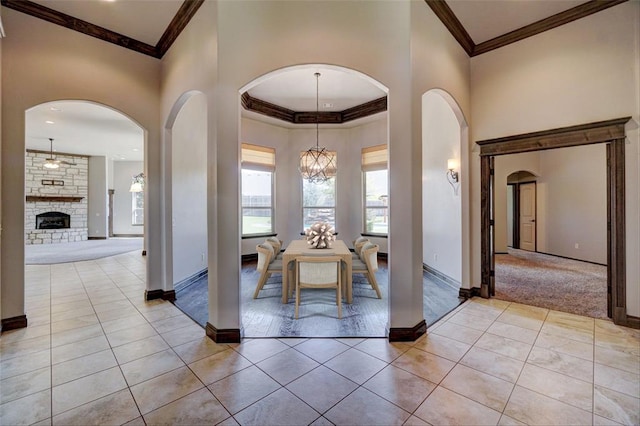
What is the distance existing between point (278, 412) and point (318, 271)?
166 centimetres

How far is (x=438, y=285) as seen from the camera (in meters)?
4.62

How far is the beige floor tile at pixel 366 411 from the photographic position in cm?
173

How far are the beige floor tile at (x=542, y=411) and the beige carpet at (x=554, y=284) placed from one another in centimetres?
221

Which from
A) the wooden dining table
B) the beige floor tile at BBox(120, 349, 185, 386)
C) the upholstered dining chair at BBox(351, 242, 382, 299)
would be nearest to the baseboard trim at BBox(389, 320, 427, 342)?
the wooden dining table

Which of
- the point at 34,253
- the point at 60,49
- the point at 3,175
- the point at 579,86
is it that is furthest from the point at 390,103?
the point at 34,253

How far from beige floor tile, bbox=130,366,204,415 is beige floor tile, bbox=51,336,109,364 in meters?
0.93

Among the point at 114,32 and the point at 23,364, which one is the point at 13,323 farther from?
the point at 114,32

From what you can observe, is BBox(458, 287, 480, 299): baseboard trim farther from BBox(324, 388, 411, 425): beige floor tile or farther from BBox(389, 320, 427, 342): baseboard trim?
BBox(324, 388, 411, 425): beige floor tile

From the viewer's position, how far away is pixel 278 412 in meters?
1.81

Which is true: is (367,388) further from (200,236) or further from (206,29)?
(200,236)

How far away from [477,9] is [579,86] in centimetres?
150

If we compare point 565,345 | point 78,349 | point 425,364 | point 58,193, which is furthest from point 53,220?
point 565,345

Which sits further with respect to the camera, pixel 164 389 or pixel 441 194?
pixel 441 194

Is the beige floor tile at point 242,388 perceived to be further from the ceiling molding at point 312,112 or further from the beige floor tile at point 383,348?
the ceiling molding at point 312,112
